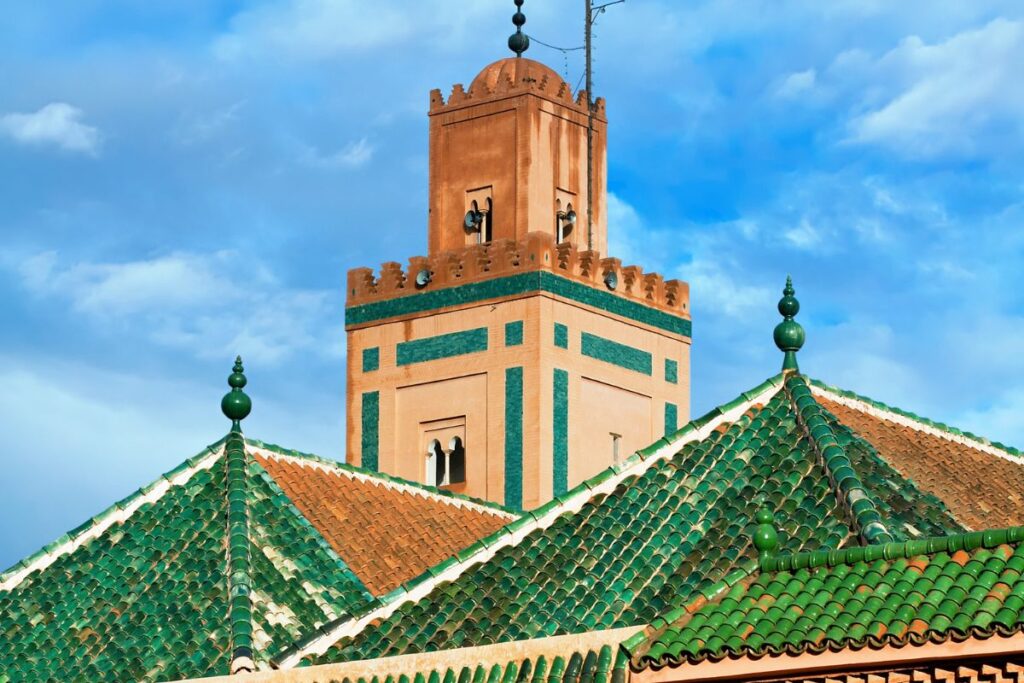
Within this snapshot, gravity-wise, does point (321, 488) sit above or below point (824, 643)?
above

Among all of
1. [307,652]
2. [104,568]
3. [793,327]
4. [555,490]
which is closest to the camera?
[307,652]

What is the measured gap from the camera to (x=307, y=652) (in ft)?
63.2

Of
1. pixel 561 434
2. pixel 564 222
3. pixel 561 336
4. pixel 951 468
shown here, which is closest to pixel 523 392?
pixel 561 434

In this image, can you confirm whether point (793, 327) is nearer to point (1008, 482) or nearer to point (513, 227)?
point (1008, 482)

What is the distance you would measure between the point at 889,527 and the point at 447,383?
54.0 ft

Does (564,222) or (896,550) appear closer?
(896,550)

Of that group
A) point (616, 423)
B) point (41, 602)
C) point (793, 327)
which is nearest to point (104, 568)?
point (41, 602)

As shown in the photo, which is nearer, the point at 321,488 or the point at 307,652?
the point at 307,652

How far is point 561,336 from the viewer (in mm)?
33656

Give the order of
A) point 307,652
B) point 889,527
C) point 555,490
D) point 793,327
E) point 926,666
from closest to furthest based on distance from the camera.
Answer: point 926,666
point 889,527
point 307,652
point 793,327
point 555,490

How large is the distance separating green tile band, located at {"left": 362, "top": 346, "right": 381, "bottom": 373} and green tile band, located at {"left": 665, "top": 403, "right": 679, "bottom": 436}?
3961 millimetres

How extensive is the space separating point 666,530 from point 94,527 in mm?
6362

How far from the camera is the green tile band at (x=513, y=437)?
3262 centimetres

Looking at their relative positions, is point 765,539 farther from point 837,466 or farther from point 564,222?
point 564,222
